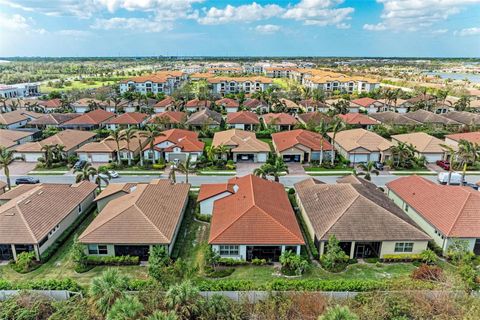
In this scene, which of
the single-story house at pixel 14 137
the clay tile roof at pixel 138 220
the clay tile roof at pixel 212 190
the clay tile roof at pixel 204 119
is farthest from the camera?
the clay tile roof at pixel 204 119

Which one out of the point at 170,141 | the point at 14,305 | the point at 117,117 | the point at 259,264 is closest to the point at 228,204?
the point at 259,264

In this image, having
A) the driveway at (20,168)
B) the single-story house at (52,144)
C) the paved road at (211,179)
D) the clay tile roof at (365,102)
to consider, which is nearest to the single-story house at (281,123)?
the paved road at (211,179)

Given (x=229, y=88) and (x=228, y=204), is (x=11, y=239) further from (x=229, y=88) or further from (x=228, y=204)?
(x=229, y=88)

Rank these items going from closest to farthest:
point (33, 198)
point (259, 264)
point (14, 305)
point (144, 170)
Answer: point (14, 305) → point (259, 264) → point (33, 198) → point (144, 170)

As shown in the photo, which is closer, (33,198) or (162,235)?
(162,235)

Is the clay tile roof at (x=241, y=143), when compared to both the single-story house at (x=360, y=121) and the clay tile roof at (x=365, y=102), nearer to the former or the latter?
the single-story house at (x=360, y=121)

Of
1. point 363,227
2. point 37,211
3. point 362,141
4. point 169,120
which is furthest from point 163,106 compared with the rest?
point 363,227
